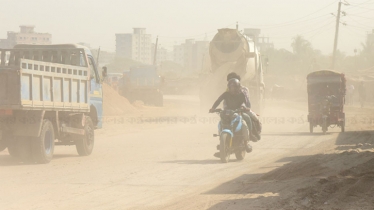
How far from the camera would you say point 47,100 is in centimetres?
1452

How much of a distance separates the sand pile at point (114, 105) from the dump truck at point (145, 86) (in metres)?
8.06

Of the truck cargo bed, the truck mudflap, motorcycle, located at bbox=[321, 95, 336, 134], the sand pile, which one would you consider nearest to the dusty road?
the truck mudflap

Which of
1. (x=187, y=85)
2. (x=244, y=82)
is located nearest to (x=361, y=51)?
(x=187, y=85)

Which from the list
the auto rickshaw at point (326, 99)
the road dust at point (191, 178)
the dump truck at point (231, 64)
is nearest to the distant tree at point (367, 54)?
the dump truck at point (231, 64)

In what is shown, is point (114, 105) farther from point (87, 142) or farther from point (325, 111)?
point (87, 142)

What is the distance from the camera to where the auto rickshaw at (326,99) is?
963 inches

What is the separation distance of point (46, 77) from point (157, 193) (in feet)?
18.3

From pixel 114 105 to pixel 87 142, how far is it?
26403mm

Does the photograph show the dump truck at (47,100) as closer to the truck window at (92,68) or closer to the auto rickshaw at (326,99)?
the truck window at (92,68)

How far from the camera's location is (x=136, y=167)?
13609 mm

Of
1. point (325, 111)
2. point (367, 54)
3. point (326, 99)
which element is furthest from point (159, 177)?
point (367, 54)

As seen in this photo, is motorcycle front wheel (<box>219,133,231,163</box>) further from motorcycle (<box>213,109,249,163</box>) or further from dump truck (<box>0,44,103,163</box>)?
dump truck (<box>0,44,103,163</box>)

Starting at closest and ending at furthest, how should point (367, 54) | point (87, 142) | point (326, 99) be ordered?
1. point (87, 142)
2. point (326, 99)
3. point (367, 54)

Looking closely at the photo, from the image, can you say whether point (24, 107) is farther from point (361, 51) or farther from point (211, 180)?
point (361, 51)
